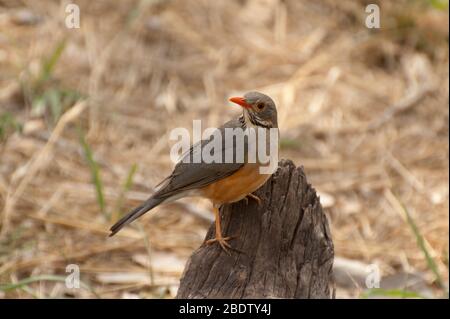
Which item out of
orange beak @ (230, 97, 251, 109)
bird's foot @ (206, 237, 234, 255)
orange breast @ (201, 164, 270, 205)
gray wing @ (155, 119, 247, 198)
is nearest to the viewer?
bird's foot @ (206, 237, 234, 255)

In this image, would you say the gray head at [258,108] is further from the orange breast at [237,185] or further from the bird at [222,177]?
the orange breast at [237,185]

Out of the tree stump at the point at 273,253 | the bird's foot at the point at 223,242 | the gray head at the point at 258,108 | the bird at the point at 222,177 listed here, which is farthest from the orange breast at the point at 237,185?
the gray head at the point at 258,108

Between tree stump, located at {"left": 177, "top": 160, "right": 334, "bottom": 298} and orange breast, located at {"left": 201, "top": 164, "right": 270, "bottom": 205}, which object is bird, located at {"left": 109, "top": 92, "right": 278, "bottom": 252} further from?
tree stump, located at {"left": 177, "top": 160, "right": 334, "bottom": 298}

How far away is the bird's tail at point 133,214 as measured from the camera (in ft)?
16.7

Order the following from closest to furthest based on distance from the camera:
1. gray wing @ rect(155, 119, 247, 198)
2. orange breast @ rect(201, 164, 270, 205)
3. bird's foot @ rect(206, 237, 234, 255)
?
bird's foot @ rect(206, 237, 234, 255) → orange breast @ rect(201, 164, 270, 205) → gray wing @ rect(155, 119, 247, 198)

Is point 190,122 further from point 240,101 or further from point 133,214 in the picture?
point 133,214

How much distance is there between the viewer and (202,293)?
4391 millimetres

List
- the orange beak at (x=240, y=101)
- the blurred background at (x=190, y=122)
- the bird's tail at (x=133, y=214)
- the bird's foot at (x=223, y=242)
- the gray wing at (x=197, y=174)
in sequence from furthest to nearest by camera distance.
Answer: the blurred background at (x=190, y=122)
the orange beak at (x=240, y=101)
the gray wing at (x=197, y=174)
the bird's tail at (x=133, y=214)
the bird's foot at (x=223, y=242)

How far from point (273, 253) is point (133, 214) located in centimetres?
105

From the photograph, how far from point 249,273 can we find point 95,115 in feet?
15.2

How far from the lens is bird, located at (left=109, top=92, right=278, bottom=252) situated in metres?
5.02

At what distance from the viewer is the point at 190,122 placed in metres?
9.00

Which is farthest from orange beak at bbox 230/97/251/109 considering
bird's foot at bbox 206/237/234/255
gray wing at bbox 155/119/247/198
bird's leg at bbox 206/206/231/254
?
bird's foot at bbox 206/237/234/255

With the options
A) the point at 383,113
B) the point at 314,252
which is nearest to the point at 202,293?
the point at 314,252
